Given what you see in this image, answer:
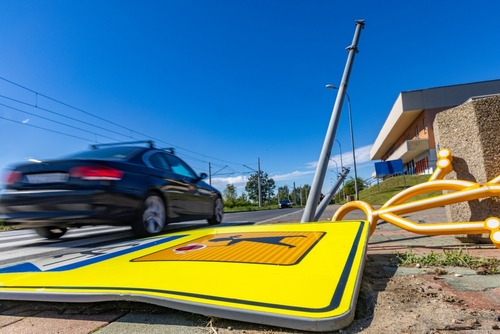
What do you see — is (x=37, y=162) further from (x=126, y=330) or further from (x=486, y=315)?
(x=486, y=315)

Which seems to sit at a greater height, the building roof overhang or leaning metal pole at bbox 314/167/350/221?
the building roof overhang

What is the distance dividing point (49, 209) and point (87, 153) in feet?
3.65

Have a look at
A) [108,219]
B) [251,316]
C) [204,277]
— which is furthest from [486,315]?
[108,219]

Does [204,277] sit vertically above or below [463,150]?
below

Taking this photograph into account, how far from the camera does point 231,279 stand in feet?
4.99

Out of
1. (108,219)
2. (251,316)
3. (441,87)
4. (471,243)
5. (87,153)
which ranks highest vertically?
(441,87)

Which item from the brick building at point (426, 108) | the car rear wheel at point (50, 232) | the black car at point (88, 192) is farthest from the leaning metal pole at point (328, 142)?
the brick building at point (426, 108)

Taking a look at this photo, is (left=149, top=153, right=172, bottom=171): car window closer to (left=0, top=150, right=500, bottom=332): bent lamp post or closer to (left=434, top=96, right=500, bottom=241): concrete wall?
(left=0, top=150, right=500, bottom=332): bent lamp post

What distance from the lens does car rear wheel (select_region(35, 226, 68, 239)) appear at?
455 cm

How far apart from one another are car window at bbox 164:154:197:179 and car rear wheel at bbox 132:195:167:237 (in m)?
0.78

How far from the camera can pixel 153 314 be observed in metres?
1.42

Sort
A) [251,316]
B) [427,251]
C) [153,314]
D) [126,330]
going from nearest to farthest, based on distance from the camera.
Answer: [251,316], [126,330], [153,314], [427,251]

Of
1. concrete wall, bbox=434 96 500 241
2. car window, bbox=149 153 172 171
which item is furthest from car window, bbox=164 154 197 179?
concrete wall, bbox=434 96 500 241

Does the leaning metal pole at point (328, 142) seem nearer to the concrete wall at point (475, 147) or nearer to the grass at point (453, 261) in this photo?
the concrete wall at point (475, 147)
